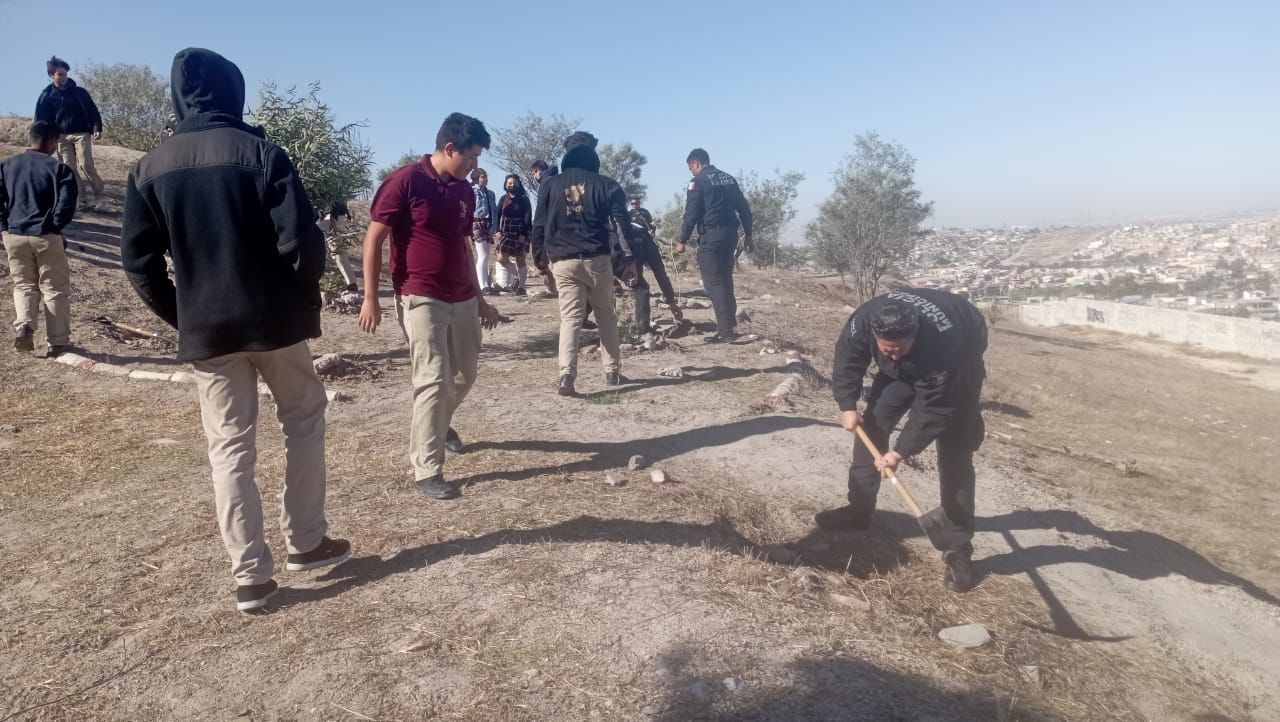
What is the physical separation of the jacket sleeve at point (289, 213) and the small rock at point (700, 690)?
6.27 feet

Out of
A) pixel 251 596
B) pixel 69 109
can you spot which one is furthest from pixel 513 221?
pixel 251 596

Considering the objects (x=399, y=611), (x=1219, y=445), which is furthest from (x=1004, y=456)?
(x=399, y=611)

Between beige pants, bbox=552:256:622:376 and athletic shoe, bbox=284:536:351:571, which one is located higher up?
beige pants, bbox=552:256:622:376

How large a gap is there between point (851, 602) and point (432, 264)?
2.51m

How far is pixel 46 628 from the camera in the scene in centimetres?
293

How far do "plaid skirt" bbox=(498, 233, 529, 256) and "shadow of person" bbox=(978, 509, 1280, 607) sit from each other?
749 cm

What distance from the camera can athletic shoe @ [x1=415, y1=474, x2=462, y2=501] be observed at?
4184mm

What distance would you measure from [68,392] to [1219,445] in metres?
11.1

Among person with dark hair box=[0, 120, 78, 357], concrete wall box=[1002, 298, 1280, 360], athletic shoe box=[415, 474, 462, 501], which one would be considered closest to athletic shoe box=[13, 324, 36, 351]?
person with dark hair box=[0, 120, 78, 357]

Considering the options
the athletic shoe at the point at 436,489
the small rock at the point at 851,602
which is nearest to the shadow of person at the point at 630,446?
the athletic shoe at the point at 436,489

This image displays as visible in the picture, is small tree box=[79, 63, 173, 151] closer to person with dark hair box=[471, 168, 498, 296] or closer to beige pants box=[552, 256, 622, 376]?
person with dark hair box=[471, 168, 498, 296]

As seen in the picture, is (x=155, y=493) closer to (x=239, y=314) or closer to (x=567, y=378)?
(x=239, y=314)

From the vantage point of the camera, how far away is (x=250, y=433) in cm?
289

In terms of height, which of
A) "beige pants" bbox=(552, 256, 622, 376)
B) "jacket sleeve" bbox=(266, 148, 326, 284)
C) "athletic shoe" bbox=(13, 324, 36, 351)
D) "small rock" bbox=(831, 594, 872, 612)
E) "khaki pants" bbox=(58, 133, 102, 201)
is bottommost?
"small rock" bbox=(831, 594, 872, 612)
